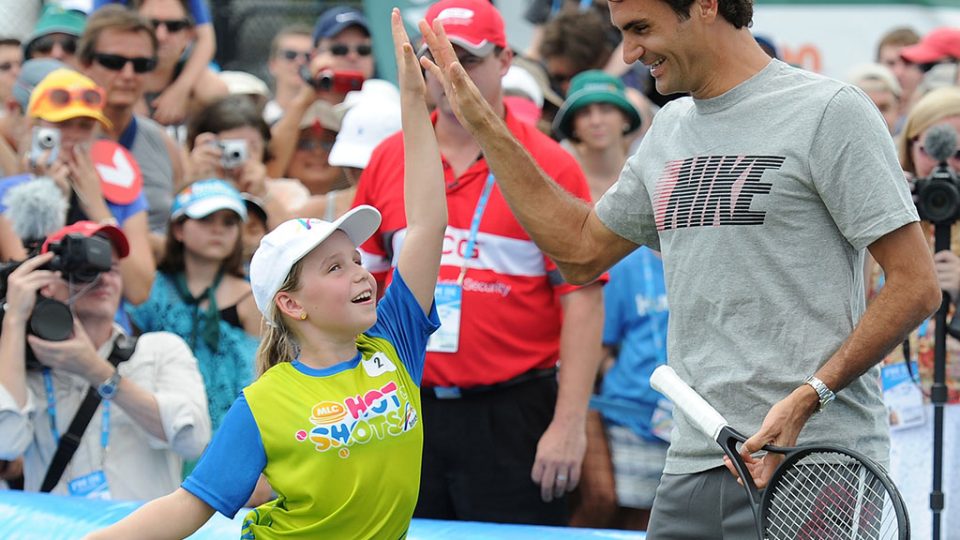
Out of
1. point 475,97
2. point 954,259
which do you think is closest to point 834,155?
point 475,97

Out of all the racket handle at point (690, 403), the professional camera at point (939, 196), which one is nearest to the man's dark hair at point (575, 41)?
the professional camera at point (939, 196)

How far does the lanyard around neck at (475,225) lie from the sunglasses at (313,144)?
2553mm

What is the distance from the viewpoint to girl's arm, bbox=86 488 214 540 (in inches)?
115

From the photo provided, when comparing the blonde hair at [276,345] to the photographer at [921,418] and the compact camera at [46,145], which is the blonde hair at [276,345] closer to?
the compact camera at [46,145]

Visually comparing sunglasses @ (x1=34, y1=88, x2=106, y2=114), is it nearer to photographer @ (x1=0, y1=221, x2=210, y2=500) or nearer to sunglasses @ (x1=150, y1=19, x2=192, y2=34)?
photographer @ (x1=0, y1=221, x2=210, y2=500)

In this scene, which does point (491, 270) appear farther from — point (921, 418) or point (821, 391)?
point (821, 391)

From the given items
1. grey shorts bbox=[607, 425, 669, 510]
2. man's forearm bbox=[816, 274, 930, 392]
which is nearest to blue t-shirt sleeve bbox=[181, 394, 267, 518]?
man's forearm bbox=[816, 274, 930, 392]

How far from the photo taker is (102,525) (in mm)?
4254

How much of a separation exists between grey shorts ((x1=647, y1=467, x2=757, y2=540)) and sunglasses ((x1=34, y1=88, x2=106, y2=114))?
332 centimetres

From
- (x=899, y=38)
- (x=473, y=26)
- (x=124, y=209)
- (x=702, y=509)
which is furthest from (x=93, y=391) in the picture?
(x=899, y=38)

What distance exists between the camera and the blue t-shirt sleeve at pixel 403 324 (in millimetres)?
3387

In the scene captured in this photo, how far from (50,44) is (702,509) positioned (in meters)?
4.74

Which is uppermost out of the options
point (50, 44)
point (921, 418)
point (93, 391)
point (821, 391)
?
point (821, 391)

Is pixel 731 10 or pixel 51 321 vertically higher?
pixel 731 10
